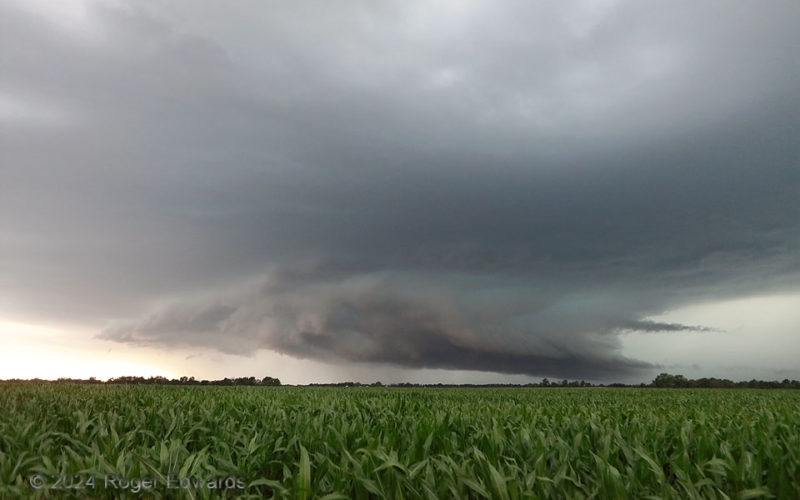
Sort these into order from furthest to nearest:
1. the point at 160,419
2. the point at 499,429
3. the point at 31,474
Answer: the point at 160,419
the point at 499,429
the point at 31,474

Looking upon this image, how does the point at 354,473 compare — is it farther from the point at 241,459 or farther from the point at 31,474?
the point at 31,474

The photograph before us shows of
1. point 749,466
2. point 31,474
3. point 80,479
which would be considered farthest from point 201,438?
point 749,466

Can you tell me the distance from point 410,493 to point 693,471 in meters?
2.79

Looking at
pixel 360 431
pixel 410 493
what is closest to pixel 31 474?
pixel 360 431

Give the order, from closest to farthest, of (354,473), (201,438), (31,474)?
(354,473), (31,474), (201,438)

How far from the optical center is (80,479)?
4.92 m

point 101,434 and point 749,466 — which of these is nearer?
point 749,466

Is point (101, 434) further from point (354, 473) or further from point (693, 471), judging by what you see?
point (693, 471)

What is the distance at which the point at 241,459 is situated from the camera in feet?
17.9

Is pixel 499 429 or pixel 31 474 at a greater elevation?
pixel 499 429

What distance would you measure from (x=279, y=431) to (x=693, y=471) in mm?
4798

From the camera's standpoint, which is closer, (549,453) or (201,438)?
(549,453)

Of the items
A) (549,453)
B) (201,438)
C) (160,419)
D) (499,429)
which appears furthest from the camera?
(160,419)

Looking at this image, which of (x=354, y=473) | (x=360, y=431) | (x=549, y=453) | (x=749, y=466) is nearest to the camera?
(x=354, y=473)
